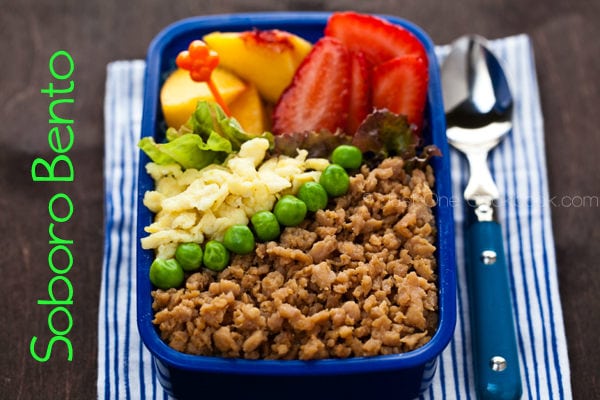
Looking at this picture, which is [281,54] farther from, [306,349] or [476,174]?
[306,349]

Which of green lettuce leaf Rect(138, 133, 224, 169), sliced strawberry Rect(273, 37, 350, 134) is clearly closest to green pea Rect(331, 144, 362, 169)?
sliced strawberry Rect(273, 37, 350, 134)

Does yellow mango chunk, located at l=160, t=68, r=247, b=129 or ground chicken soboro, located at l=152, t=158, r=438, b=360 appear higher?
yellow mango chunk, located at l=160, t=68, r=247, b=129

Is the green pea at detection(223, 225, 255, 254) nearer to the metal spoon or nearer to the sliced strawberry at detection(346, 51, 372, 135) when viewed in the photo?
the sliced strawberry at detection(346, 51, 372, 135)

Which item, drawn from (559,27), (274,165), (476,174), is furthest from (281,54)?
(559,27)

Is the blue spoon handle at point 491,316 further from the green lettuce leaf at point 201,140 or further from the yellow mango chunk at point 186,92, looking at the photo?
the yellow mango chunk at point 186,92

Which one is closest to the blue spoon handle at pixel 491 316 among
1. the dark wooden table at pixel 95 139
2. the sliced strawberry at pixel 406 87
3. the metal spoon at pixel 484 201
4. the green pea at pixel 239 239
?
the metal spoon at pixel 484 201

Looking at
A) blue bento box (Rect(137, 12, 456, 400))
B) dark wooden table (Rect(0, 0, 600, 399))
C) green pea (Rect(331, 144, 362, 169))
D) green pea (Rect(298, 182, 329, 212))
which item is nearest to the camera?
blue bento box (Rect(137, 12, 456, 400))
